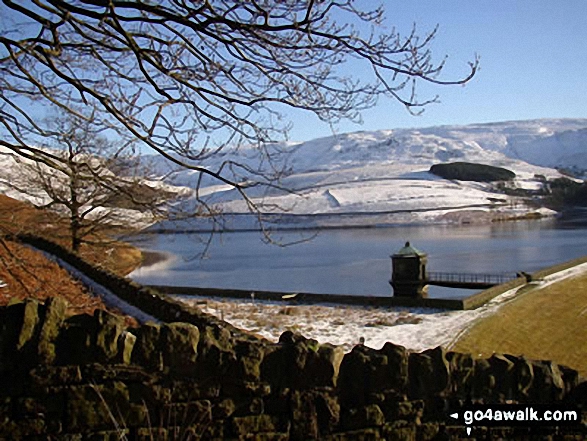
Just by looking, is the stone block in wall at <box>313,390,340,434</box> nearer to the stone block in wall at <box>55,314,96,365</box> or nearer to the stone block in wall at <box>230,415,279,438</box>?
the stone block in wall at <box>230,415,279,438</box>

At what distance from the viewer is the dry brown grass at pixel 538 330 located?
1764 cm

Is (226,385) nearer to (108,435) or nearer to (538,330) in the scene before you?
(108,435)

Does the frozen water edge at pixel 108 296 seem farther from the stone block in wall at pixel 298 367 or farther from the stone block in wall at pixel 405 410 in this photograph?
the stone block in wall at pixel 405 410

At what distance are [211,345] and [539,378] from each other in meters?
2.71

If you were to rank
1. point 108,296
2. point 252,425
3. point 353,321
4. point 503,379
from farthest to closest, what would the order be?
point 353,321
point 108,296
point 503,379
point 252,425

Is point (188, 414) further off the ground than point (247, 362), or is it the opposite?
point (247, 362)

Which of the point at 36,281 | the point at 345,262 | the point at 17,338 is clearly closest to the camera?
the point at 17,338

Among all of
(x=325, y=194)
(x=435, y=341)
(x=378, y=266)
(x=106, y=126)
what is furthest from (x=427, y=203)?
(x=106, y=126)

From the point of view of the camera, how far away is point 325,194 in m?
135

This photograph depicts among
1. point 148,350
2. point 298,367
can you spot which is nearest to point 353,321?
point 298,367

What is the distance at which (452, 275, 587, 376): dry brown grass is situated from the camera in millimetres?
17641

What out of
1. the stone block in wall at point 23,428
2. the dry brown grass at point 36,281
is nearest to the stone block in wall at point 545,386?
the stone block in wall at point 23,428

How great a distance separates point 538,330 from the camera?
20.1 meters

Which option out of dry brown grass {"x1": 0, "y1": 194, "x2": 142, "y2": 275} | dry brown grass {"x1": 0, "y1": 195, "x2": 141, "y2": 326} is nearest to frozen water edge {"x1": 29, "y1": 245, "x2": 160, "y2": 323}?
dry brown grass {"x1": 0, "y1": 195, "x2": 141, "y2": 326}
